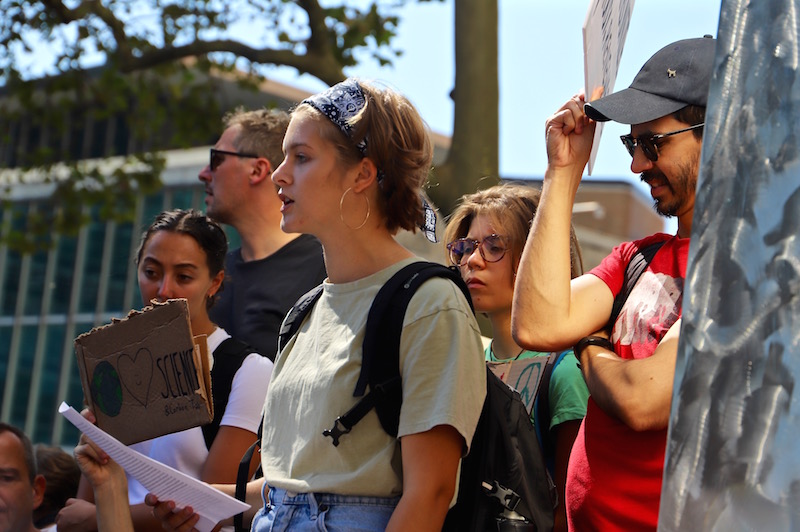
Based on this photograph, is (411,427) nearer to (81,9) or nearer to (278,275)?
(278,275)

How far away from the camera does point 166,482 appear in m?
2.95

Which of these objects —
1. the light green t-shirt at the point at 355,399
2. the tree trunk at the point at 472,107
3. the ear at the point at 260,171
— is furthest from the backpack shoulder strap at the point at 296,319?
the tree trunk at the point at 472,107

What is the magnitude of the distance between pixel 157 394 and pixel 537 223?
1.21 m

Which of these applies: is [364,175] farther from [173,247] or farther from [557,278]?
[173,247]

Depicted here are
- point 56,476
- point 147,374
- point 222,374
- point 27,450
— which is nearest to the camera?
point 147,374

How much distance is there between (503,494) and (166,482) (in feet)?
3.20

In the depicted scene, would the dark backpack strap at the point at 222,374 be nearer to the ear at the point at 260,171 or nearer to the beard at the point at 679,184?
the ear at the point at 260,171

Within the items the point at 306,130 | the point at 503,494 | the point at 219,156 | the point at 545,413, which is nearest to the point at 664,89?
the point at 306,130

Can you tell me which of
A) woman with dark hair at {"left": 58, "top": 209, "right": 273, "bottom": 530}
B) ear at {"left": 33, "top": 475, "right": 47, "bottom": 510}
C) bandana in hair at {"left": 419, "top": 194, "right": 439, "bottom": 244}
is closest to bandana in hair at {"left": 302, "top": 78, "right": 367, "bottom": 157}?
bandana in hair at {"left": 419, "top": 194, "right": 439, "bottom": 244}

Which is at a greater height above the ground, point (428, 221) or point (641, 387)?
point (428, 221)

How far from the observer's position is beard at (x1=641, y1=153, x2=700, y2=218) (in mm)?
2449

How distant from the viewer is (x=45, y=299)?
103 feet

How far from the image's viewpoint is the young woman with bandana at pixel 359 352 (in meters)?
2.37

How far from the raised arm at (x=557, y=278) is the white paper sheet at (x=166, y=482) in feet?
2.97
